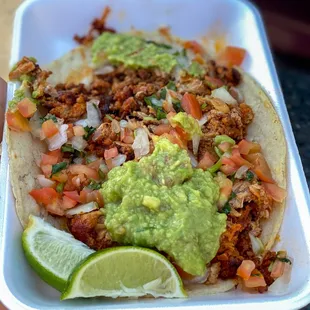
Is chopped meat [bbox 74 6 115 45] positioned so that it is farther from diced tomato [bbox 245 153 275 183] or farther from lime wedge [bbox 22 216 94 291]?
lime wedge [bbox 22 216 94 291]

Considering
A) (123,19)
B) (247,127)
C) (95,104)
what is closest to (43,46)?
(123,19)

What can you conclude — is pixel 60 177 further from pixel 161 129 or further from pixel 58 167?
pixel 161 129

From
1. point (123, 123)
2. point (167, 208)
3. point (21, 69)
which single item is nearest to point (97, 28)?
point (21, 69)

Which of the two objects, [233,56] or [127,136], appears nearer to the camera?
[127,136]

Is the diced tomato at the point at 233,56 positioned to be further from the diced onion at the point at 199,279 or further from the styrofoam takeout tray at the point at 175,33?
the diced onion at the point at 199,279

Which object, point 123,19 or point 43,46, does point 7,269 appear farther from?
point 123,19

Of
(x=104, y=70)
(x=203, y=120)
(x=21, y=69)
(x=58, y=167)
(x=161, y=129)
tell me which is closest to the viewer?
(x=58, y=167)

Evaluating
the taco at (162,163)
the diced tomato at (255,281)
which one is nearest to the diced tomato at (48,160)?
the taco at (162,163)
